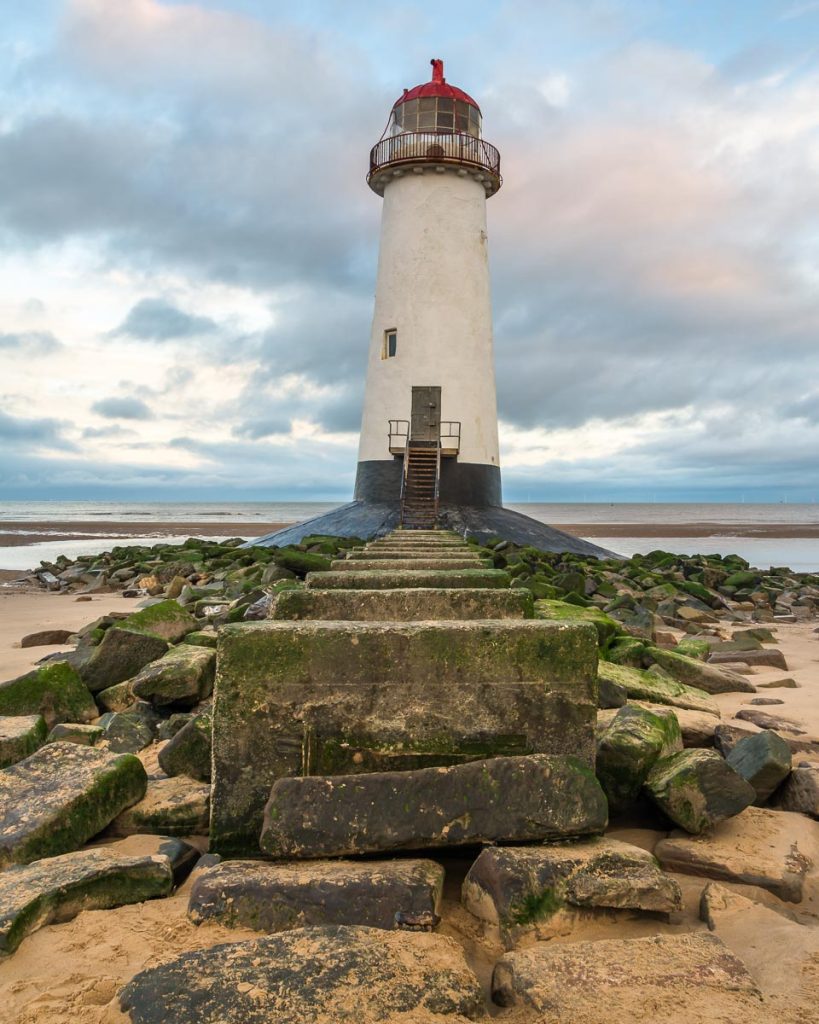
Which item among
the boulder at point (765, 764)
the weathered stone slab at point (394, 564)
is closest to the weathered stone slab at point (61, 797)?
the weathered stone slab at point (394, 564)

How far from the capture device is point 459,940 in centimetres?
254

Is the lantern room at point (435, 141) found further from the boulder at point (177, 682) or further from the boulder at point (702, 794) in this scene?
the boulder at point (702, 794)

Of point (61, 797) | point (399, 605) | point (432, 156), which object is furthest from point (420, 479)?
point (61, 797)

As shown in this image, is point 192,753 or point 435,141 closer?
point 192,753

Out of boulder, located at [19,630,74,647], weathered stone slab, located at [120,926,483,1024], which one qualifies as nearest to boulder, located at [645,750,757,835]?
weathered stone slab, located at [120,926,483,1024]

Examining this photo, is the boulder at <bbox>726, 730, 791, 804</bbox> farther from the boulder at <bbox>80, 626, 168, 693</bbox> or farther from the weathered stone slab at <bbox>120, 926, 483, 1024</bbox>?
the boulder at <bbox>80, 626, 168, 693</bbox>

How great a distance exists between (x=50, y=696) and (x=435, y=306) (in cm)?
1354

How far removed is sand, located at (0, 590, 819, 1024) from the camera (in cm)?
210

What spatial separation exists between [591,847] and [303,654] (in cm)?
123

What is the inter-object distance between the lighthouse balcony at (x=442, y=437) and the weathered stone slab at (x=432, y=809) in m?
14.3

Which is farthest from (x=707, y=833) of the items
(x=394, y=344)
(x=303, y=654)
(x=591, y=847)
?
(x=394, y=344)

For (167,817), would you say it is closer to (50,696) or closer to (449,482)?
(50,696)

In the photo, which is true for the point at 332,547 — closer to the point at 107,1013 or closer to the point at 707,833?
the point at 707,833

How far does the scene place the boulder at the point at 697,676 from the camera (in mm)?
6188
